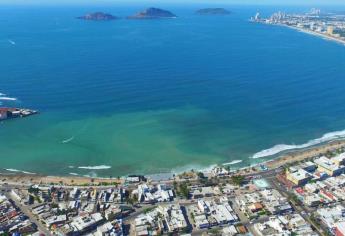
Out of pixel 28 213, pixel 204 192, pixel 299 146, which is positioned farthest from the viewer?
pixel 299 146

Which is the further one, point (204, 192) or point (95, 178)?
point (95, 178)

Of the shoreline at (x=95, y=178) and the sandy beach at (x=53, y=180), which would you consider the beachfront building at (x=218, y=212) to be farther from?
the sandy beach at (x=53, y=180)

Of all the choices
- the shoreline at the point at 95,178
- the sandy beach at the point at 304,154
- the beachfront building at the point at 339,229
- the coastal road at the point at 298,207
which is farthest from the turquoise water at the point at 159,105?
the beachfront building at the point at 339,229

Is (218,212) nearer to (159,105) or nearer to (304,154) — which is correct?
(304,154)

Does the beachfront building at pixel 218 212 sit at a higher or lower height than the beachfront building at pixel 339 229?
lower

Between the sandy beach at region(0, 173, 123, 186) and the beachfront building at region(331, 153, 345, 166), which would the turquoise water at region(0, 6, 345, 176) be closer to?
the sandy beach at region(0, 173, 123, 186)

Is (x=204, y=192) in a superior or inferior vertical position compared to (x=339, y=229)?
inferior

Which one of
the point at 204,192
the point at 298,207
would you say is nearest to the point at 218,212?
the point at 204,192

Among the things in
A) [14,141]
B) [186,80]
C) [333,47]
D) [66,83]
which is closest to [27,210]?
[14,141]

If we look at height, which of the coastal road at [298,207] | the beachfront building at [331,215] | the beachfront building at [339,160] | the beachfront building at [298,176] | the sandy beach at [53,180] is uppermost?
the beachfront building at [339,160]
